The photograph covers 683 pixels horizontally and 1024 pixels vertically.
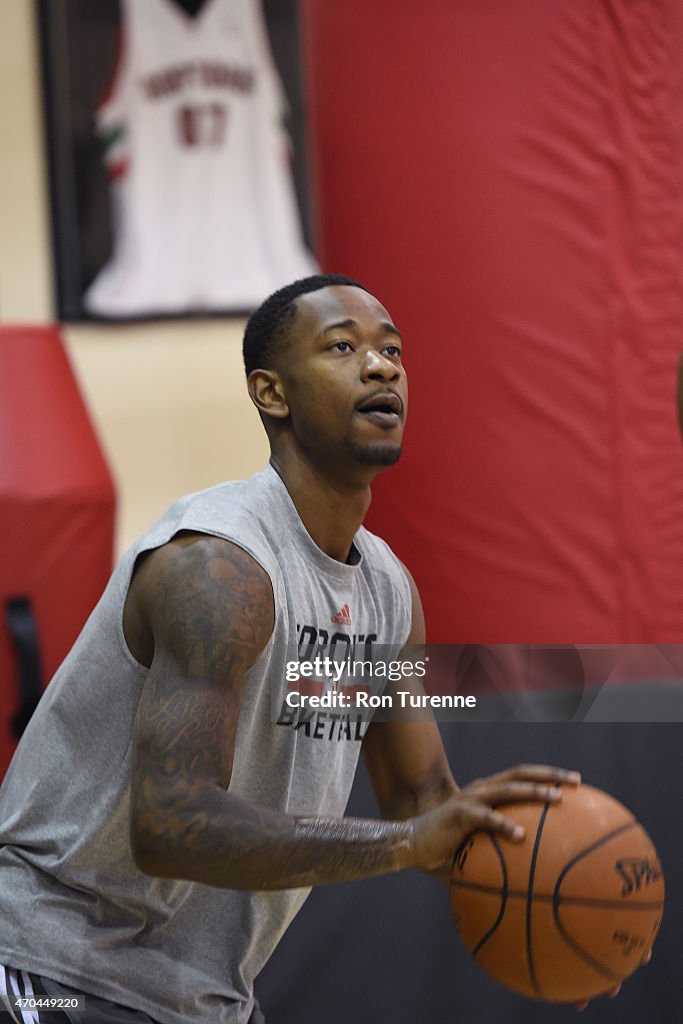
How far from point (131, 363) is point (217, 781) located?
2993mm

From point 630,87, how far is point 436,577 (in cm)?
109

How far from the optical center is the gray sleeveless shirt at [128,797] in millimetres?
1798

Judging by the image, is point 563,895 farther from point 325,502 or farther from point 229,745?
point 325,502

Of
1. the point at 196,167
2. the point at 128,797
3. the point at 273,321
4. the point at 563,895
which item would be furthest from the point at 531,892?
the point at 196,167

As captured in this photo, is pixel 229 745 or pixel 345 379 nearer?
pixel 229 745

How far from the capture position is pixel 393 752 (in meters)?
2.22

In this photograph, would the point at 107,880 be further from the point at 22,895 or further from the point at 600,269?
the point at 600,269

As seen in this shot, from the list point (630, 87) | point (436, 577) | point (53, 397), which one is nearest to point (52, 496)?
point (53, 397)

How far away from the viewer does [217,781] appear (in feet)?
5.27

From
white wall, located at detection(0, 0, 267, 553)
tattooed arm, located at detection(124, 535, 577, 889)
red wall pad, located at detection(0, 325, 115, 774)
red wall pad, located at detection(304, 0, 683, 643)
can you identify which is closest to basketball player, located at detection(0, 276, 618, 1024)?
tattooed arm, located at detection(124, 535, 577, 889)

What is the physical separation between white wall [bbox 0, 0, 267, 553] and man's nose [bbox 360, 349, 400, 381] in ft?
7.99

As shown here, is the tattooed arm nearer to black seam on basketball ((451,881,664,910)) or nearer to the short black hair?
black seam on basketball ((451,881,664,910))

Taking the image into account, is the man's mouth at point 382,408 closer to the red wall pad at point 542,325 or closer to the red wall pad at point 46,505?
the red wall pad at point 542,325

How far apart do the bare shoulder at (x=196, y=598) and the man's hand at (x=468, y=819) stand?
1.05 feet
